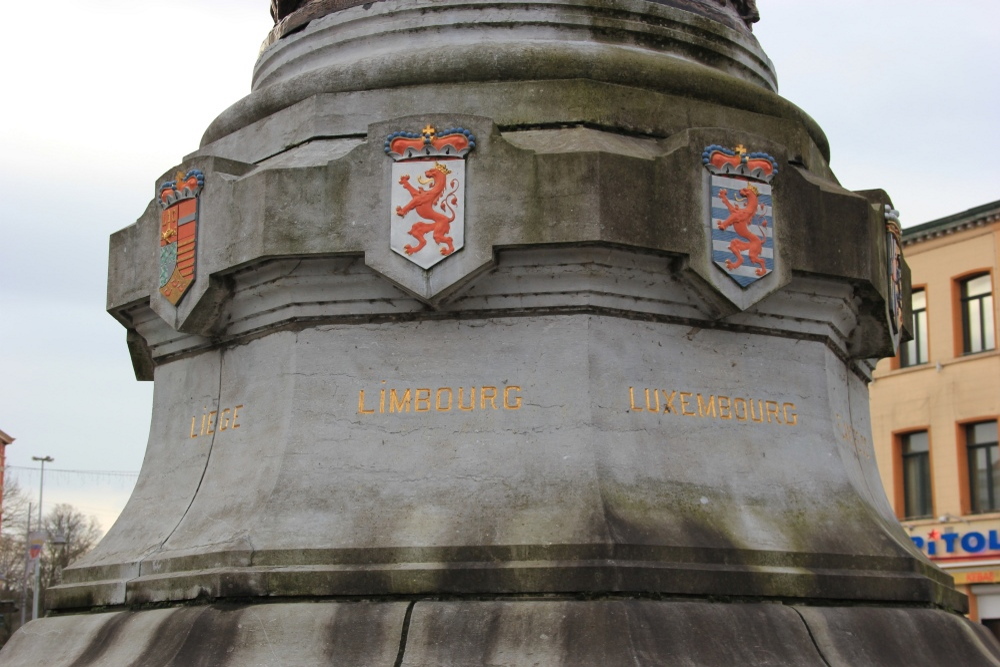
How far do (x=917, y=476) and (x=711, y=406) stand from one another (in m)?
26.7

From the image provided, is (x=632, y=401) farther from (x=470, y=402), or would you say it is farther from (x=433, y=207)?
(x=433, y=207)

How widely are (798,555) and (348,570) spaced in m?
2.49

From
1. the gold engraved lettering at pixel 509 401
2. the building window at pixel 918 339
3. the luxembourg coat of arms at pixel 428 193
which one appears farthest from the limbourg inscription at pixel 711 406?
the building window at pixel 918 339

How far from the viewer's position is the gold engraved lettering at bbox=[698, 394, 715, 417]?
26.9 ft

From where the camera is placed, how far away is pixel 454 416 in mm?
7949

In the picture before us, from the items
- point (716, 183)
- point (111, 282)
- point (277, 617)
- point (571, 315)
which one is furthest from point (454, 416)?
point (111, 282)

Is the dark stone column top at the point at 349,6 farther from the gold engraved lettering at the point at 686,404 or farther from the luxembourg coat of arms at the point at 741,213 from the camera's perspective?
the gold engraved lettering at the point at 686,404

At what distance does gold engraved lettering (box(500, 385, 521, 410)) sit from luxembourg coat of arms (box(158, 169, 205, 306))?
2.10m

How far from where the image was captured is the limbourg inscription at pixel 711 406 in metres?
8.00

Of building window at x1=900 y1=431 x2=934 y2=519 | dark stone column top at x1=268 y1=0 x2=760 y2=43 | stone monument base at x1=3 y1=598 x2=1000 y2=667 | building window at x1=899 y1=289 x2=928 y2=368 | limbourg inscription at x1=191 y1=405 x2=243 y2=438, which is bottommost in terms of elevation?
stone monument base at x1=3 y1=598 x2=1000 y2=667

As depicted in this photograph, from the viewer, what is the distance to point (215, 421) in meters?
8.73

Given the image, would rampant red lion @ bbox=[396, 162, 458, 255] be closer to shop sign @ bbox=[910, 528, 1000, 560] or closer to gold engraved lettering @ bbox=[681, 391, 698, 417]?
gold engraved lettering @ bbox=[681, 391, 698, 417]

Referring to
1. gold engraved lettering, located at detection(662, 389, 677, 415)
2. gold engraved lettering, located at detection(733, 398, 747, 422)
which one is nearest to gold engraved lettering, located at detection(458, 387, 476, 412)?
gold engraved lettering, located at detection(662, 389, 677, 415)

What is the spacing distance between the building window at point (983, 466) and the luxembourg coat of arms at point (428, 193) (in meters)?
26.2
